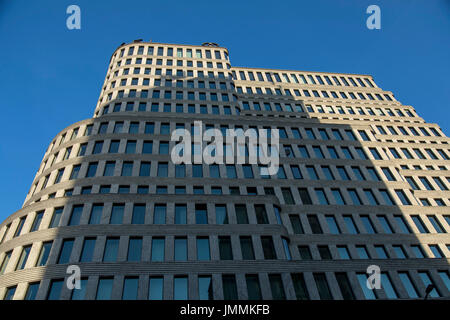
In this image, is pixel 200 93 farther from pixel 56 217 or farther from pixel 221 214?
pixel 56 217

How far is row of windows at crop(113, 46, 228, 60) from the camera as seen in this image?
59.0 metres

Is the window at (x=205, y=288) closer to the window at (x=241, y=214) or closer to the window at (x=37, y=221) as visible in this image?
the window at (x=241, y=214)

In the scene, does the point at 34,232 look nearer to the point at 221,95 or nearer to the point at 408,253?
the point at 221,95

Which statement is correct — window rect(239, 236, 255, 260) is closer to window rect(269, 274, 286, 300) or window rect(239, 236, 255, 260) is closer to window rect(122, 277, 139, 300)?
window rect(269, 274, 286, 300)

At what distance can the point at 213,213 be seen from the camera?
103ft

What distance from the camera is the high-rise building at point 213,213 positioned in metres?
26.4

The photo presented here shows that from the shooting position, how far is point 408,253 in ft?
110

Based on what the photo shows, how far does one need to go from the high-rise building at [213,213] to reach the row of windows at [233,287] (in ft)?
0.34

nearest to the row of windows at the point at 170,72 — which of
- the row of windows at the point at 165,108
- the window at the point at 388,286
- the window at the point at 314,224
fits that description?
the row of windows at the point at 165,108

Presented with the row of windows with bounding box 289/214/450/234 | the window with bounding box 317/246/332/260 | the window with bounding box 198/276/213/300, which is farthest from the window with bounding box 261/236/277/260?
the window with bounding box 317/246/332/260

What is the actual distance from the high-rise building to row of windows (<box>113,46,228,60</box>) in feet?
21.1

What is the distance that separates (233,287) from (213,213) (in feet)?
25.2

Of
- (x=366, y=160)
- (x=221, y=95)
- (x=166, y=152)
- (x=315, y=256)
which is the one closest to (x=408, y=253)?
(x=315, y=256)
